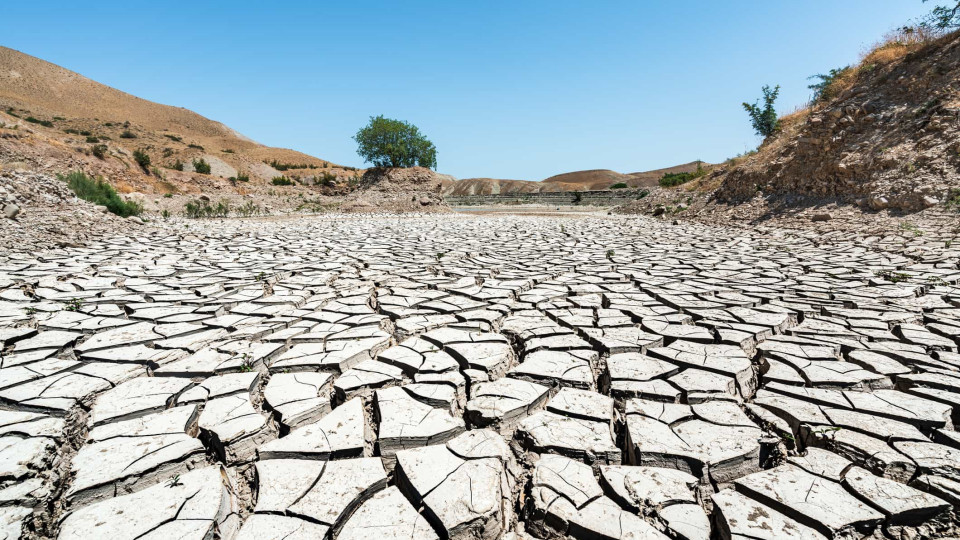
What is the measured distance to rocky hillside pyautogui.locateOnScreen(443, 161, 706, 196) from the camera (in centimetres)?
3994

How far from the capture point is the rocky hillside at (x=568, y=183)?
39938 mm

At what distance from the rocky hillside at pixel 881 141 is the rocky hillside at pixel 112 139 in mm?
16724

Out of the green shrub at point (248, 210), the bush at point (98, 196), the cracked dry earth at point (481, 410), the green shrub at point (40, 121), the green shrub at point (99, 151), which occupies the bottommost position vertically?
the cracked dry earth at point (481, 410)

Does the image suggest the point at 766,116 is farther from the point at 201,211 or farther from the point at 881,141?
the point at 201,211

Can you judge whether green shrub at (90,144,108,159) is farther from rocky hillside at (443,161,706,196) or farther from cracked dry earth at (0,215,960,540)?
rocky hillside at (443,161,706,196)

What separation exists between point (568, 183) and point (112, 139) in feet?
115

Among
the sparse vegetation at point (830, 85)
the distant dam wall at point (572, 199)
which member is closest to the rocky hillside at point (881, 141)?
the sparse vegetation at point (830, 85)

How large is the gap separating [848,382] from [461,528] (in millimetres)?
1788

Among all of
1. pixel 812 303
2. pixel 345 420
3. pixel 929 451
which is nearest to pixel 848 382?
pixel 929 451

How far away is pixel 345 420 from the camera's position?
1691mm

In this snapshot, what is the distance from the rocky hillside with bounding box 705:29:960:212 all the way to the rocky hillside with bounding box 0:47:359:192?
54.9ft

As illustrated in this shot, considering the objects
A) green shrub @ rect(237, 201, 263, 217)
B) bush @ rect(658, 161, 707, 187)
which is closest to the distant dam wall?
bush @ rect(658, 161, 707, 187)

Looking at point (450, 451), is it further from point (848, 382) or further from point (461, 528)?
point (848, 382)

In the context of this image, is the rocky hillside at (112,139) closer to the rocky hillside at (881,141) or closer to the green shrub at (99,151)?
the green shrub at (99,151)
